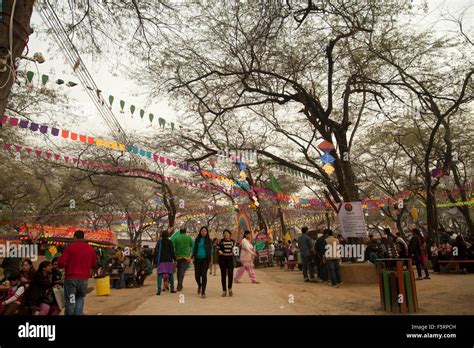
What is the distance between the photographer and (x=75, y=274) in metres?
6.15

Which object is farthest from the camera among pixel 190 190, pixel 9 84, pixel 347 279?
pixel 190 190

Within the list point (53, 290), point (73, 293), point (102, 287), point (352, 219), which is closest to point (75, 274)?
point (73, 293)

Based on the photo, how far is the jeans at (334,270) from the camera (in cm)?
1140

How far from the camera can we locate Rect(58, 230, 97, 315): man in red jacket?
6.15 metres

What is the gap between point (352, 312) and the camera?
279 inches

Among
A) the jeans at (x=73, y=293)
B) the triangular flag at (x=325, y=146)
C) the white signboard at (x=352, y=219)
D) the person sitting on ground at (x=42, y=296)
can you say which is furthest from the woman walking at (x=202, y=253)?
the triangular flag at (x=325, y=146)

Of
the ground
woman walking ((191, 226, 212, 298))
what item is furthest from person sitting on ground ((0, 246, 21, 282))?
woman walking ((191, 226, 212, 298))

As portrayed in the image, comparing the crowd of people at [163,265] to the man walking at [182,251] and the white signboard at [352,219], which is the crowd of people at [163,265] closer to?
the man walking at [182,251]

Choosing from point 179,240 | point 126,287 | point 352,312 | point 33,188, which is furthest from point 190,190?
point 352,312

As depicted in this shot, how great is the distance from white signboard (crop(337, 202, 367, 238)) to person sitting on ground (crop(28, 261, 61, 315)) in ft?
28.3

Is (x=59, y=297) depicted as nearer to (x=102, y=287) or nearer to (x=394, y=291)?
(x=102, y=287)

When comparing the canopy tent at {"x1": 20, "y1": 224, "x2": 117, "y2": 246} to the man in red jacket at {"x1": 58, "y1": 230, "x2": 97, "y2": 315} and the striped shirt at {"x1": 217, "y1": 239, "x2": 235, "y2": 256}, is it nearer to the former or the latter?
the striped shirt at {"x1": 217, "y1": 239, "x2": 235, "y2": 256}
